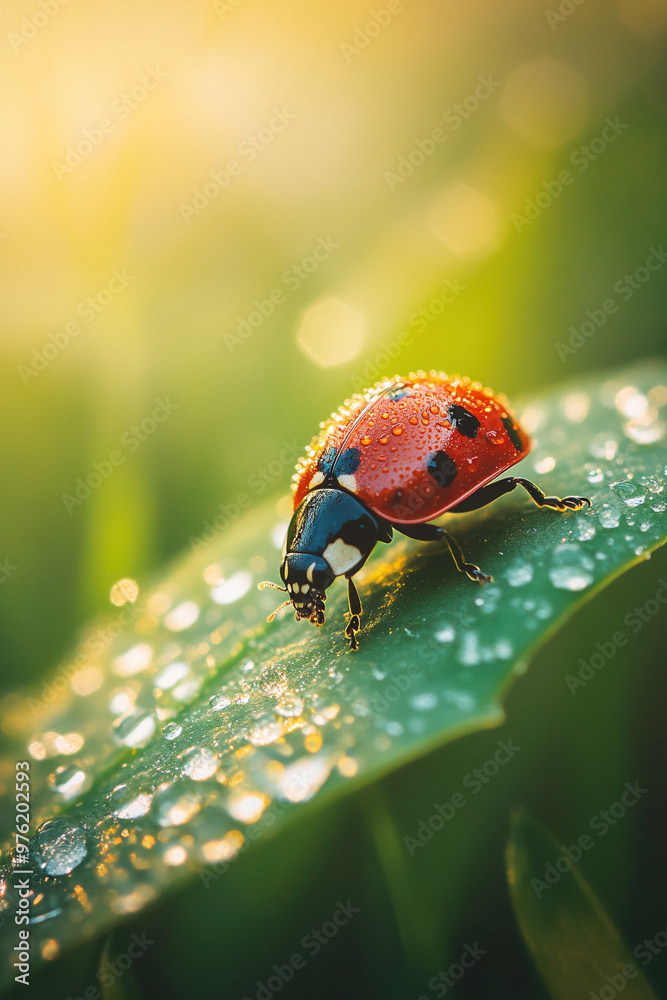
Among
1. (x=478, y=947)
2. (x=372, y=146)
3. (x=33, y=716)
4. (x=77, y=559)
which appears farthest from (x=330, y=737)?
(x=372, y=146)

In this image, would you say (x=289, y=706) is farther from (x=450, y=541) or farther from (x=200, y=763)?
(x=450, y=541)

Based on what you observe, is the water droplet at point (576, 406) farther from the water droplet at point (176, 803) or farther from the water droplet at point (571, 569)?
the water droplet at point (176, 803)

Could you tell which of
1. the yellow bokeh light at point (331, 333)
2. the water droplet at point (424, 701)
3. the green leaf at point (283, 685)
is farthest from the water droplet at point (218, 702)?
the yellow bokeh light at point (331, 333)

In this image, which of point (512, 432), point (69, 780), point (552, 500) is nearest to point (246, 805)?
point (69, 780)

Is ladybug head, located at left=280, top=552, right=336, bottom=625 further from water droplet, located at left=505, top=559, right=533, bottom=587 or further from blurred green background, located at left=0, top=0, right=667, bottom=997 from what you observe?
blurred green background, located at left=0, top=0, right=667, bottom=997

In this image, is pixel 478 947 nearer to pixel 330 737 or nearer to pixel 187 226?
pixel 330 737

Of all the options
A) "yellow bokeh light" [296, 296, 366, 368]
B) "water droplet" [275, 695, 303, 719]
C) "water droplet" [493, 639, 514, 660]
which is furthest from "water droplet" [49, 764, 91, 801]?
"yellow bokeh light" [296, 296, 366, 368]
